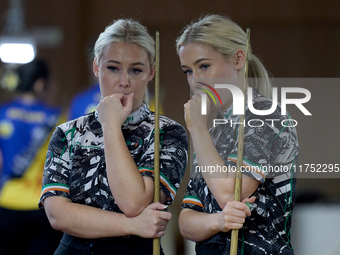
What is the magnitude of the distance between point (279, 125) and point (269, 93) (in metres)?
0.24

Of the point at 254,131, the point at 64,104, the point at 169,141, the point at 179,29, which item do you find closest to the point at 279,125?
the point at 254,131

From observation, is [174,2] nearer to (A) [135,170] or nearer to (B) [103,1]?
(B) [103,1]

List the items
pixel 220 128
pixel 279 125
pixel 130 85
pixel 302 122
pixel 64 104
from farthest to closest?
pixel 64 104 < pixel 302 122 < pixel 130 85 < pixel 220 128 < pixel 279 125

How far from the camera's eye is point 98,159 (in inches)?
56.1

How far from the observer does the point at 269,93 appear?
4.76 ft

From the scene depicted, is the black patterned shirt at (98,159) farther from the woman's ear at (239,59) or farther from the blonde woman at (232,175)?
the woman's ear at (239,59)

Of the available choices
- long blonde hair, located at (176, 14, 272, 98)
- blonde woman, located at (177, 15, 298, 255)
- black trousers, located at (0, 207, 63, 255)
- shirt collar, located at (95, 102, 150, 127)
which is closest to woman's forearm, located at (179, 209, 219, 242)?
blonde woman, located at (177, 15, 298, 255)

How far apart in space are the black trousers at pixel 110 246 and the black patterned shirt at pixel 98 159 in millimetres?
106

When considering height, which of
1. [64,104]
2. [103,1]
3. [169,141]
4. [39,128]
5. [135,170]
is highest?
[103,1]

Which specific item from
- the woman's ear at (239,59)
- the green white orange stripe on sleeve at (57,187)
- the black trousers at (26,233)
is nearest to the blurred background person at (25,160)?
the black trousers at (26,233)

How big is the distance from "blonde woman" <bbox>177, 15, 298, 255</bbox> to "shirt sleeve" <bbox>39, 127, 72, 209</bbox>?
0.42m

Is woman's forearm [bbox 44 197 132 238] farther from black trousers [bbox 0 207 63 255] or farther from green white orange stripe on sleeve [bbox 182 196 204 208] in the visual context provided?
black trousers [bbox 0 207 63 255]

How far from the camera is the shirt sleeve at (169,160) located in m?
1.39

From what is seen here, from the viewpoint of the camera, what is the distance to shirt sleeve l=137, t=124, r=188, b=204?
1.39 meters
